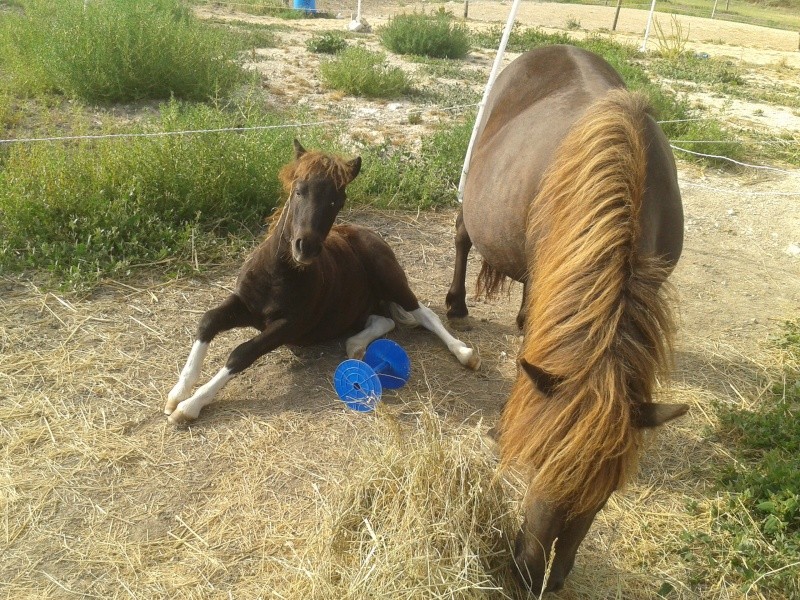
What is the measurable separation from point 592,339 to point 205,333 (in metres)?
2.23

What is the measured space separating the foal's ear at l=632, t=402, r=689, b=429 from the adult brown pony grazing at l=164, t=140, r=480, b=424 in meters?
1.78

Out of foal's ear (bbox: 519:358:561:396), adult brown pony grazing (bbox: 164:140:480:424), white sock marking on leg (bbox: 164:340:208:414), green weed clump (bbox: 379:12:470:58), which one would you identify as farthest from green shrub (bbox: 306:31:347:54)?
foal's ear (bbox: 519:358:561:396)

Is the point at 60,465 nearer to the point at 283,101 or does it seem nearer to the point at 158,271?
the point at 158,271

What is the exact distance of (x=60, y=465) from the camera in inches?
120

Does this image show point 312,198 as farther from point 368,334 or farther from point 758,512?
point 758,512

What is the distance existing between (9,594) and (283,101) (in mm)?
6514

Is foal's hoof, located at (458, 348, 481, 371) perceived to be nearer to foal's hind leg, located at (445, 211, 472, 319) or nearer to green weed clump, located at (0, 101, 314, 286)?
foal's hind leg, located at (445, 211, 472, 319)

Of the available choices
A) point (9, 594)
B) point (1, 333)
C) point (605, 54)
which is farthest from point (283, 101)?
point (605, 54)

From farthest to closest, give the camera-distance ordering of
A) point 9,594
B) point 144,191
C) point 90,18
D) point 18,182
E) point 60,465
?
1. point 90,18
2. point 144,191
3. point 18,182
4. point 60,465
5. point 9,594

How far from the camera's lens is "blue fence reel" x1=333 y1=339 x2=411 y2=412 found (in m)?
3.46

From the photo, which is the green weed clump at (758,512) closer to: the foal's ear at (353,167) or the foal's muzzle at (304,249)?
the foal's muzzle at (304,249)

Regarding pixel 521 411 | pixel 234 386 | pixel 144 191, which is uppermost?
pixel 521 411

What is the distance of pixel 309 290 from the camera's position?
12.0 ft

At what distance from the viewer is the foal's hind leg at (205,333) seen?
3430mm
